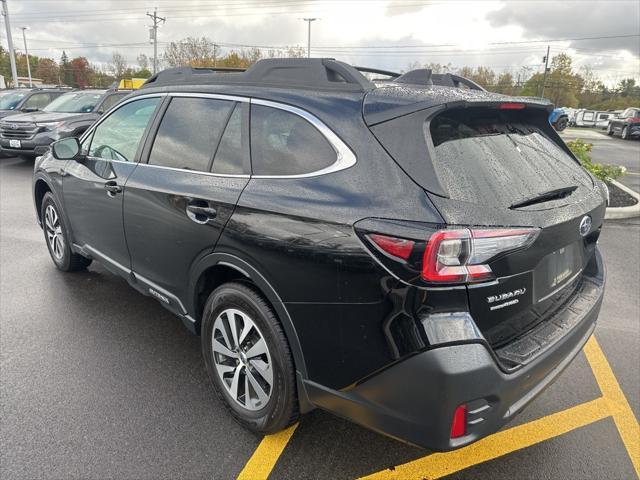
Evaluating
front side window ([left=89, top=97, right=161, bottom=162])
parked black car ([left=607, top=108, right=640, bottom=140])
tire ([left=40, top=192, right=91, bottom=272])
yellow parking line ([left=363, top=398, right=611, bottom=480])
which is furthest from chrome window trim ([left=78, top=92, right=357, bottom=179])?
parked black car ([left=607, top=108, right=640, bottom=140])

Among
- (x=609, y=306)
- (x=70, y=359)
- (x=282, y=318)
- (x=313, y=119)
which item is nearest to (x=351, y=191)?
(x=313, y=119)

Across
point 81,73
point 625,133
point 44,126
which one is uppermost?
point 81,73

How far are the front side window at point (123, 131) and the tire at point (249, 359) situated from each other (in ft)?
4.65

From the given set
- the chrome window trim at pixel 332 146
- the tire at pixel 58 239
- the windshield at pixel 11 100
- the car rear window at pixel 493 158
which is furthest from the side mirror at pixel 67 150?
the windshield at pixel 11 100

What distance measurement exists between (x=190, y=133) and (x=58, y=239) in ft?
8.56

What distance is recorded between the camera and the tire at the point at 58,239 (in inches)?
177

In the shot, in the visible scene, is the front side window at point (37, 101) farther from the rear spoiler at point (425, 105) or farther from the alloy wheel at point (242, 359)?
the rear spoiler at point (425, 105)

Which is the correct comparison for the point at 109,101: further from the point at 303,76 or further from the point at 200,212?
the point at 303,76

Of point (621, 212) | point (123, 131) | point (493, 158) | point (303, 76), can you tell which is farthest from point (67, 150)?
point (621, 212)

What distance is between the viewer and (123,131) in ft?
11.8

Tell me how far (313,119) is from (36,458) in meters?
2.18

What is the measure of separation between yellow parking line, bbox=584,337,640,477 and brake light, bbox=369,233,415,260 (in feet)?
5.97

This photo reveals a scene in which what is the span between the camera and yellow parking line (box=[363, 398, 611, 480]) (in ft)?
7.86

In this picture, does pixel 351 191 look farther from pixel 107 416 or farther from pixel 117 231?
pixel 117 231
